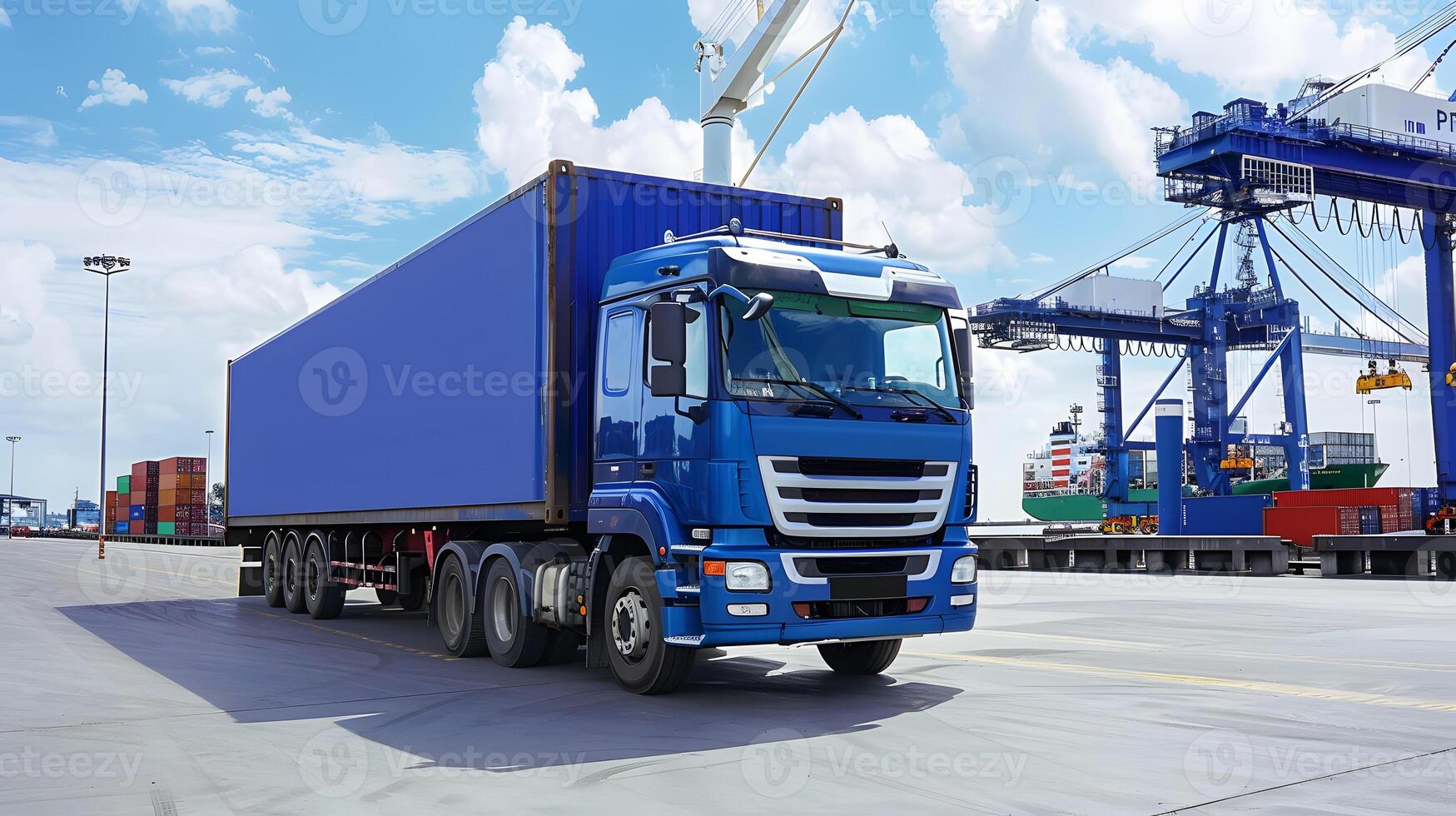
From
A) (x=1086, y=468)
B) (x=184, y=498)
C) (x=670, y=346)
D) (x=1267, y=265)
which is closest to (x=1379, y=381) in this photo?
(x=1267, y=265)

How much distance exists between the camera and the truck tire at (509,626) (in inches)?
411

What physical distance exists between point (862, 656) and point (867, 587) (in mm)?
2118

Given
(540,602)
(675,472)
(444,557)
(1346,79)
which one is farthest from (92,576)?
(1346,79)

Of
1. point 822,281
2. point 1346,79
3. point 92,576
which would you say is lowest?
point 92,576

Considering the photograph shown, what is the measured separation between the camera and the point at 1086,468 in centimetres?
9844

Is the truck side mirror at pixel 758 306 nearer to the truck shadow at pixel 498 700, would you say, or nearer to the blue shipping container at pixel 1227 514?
the truck shadow at pixel 498 700

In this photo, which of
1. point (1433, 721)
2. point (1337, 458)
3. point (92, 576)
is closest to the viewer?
point (1433, 721)

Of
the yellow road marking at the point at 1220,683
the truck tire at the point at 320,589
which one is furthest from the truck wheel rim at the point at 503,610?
the truck tire at the point at 320,589

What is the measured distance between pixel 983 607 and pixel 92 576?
A: 2190cm

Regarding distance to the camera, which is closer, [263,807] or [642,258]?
[263,807]

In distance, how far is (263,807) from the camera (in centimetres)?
563

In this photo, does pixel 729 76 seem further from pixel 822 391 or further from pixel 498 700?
pixel 498 700

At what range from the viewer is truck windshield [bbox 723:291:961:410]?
823 cm

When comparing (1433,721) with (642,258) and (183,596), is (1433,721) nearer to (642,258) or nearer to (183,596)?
(642,258)
